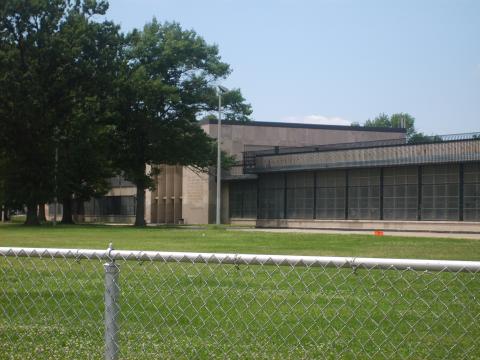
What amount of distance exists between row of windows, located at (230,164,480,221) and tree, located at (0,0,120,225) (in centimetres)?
1711

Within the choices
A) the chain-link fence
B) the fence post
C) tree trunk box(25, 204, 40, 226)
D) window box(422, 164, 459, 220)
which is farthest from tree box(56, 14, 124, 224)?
the fence post

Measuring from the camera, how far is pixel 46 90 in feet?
163

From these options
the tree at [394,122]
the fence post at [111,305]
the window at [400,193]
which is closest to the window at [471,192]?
the window at [400,193]

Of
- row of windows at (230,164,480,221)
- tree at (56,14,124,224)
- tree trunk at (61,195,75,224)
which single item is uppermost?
tree at (56,14,124,224)

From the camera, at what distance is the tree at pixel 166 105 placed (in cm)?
5544

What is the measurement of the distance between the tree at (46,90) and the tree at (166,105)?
4050mm

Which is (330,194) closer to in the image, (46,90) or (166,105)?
(166,105)

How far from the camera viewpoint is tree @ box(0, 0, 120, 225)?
4847 cm

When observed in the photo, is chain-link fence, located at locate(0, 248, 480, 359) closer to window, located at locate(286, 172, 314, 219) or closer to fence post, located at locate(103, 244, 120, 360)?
fence post, located at locate(103, 244, 120, 360)

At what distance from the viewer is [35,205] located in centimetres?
5309

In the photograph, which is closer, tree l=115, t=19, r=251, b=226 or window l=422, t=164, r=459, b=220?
window l=422, t=164, r=459, b=220

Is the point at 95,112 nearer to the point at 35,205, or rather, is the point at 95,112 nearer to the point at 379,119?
the point at 35,205

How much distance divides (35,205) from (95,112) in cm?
917

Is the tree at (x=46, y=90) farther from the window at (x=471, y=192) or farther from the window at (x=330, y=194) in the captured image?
the window at (x=471, y=192)
